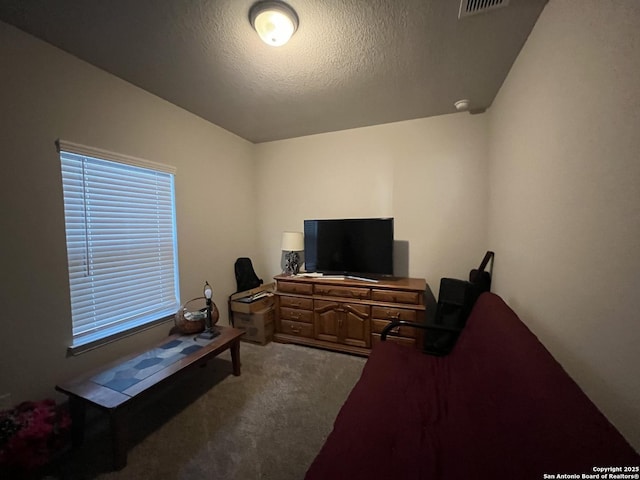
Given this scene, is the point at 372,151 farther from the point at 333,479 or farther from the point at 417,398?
the point at 333,479

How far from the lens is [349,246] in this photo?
2855 millimetres

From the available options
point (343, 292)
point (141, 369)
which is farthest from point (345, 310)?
point (141, 369)

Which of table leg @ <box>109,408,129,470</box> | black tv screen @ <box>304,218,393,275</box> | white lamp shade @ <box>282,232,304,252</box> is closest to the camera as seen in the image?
table leg @ <box>109,408,129,470</box>

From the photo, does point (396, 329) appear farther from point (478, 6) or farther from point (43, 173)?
point (43, 173)

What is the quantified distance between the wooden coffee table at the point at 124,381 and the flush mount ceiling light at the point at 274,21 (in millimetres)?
2219

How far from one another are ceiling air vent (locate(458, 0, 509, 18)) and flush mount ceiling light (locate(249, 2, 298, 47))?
92cm

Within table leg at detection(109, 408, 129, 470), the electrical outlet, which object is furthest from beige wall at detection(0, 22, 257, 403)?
table leg at detection(109, 408, 129, 470)

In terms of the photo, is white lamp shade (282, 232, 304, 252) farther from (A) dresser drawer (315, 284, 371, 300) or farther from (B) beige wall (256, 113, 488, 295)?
(A) dresser drawer (315, 284, 371, 300)

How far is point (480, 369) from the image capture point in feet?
4.22

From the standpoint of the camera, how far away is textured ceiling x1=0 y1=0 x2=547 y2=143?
4.39 feet

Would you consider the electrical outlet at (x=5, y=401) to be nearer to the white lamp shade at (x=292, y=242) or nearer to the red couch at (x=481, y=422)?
the red couch at (x=481, y=422)

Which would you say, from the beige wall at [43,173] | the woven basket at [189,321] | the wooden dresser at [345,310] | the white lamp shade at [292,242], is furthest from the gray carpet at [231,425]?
the white lamp shade at [292,242]

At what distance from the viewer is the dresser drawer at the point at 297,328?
279 cm

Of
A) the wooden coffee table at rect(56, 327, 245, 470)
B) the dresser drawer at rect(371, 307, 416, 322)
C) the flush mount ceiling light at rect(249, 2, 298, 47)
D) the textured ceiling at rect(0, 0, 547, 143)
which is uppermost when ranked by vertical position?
the textured ceiling at rect(0, 0, 547, 143)
